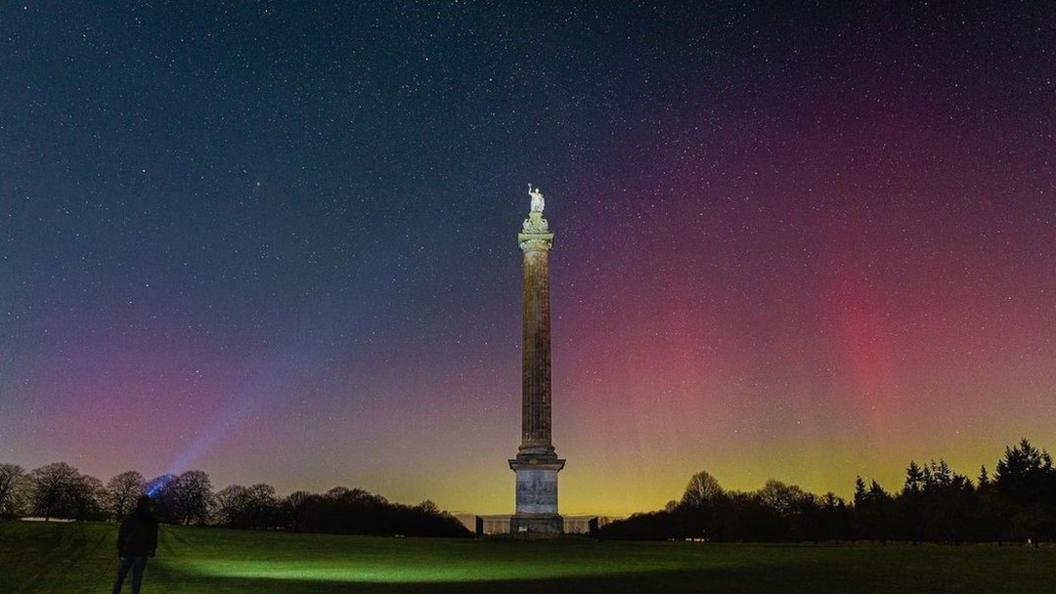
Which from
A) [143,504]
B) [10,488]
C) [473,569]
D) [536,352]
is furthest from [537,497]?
[10,488]

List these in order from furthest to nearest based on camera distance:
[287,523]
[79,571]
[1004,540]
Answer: [287,523]
[1004,540]
[79,571]

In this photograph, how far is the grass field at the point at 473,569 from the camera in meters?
20.1

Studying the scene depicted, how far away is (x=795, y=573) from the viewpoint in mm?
24391

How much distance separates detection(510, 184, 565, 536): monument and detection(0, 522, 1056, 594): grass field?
12.2 meters

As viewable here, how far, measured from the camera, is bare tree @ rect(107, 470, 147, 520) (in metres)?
107

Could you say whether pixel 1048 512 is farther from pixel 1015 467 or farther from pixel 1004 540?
pixel 1015 467

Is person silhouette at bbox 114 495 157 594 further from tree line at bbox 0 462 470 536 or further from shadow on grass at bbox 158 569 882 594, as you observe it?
tree line at bbox 0 462 470 536

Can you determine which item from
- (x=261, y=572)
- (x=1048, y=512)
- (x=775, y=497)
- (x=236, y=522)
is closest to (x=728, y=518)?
(x=1048, y=512)

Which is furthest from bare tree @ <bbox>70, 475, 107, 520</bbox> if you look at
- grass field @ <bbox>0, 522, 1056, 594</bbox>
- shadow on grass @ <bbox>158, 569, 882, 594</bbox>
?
shadow on grass @ <bbox>158, 569, 882, 594</bbox>

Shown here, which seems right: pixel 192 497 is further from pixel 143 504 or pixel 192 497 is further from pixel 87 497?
pixel 143 504

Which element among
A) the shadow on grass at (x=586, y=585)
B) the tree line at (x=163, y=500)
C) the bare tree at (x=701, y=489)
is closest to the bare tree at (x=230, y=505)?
the tree line at (x=163, y=500)

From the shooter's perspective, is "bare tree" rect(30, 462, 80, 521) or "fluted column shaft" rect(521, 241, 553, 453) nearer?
"fluted column shaft" rect(521, 241, 553, 453)

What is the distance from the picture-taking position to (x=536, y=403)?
55.6m

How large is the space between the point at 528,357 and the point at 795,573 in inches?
1329
